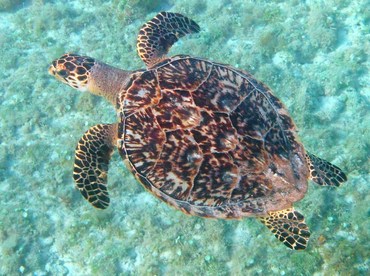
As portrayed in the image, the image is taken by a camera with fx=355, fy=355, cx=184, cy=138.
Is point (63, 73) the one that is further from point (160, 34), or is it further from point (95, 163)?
point (160, 34)

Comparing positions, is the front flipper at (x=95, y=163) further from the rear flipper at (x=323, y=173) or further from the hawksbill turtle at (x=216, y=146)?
the rear flipper at (x=323, y=173)

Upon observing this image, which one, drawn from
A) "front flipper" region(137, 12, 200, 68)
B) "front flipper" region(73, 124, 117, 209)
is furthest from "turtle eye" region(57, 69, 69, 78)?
"front flipper" region(137, 12, 200, 68)

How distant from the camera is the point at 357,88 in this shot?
20.4 feet

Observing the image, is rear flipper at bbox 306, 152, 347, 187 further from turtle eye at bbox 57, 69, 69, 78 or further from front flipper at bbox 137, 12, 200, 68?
turtle eye at bbox 57, 69, 69, 78

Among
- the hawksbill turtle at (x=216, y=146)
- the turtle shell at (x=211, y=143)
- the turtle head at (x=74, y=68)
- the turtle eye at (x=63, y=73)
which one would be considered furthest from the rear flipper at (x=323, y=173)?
the turtle eye at (x=63, y=73)

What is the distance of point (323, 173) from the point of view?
11.4 ft

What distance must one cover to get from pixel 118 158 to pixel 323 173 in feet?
10.5

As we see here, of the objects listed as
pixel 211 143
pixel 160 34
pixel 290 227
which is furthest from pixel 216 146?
pixel 160 34

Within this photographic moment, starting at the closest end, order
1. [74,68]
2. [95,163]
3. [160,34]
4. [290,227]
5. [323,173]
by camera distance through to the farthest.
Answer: [290,227]
[323,173]
[95,163]
[74,68]
[160,34]

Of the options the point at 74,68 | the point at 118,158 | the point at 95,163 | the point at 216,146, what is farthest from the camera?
the point at 118,158

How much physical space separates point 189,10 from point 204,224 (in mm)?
4462

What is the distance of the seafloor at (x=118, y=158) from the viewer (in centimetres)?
472

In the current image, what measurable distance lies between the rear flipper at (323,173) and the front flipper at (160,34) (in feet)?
7.25

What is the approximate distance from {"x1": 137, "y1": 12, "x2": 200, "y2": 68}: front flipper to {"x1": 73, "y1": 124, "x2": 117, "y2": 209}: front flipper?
1.07 meters
